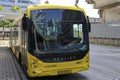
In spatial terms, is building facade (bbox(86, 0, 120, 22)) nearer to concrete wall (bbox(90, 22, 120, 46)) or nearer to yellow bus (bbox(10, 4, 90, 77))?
concrete wall (bbox(90, 22, 120, 46))

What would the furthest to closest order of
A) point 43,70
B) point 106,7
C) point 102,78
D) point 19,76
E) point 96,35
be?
1. point 106,7
2. point 96,35
3. point 19,76
4. point 102,78
5. point 43,70

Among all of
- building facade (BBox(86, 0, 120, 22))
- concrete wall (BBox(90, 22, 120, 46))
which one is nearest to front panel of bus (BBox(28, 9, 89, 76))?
concrete wall (BBox(90, 22, 120, 46))

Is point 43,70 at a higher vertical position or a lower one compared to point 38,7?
lower

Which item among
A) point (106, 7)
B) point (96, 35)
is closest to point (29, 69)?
point (96, 35)

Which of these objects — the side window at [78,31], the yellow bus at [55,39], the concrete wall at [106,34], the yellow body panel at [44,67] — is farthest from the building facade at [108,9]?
the yellow body panel at [44,67]

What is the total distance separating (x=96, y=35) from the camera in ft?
158

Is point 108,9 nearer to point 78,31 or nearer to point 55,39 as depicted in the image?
point 78,31

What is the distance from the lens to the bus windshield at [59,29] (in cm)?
1172

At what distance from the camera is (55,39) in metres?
11.8

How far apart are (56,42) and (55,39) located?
0.35ft

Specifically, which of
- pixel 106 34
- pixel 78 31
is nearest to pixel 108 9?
pixel 106 34

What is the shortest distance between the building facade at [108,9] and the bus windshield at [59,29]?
44245mm

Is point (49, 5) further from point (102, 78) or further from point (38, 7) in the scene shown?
point (102, 78)

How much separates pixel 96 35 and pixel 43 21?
120ft
